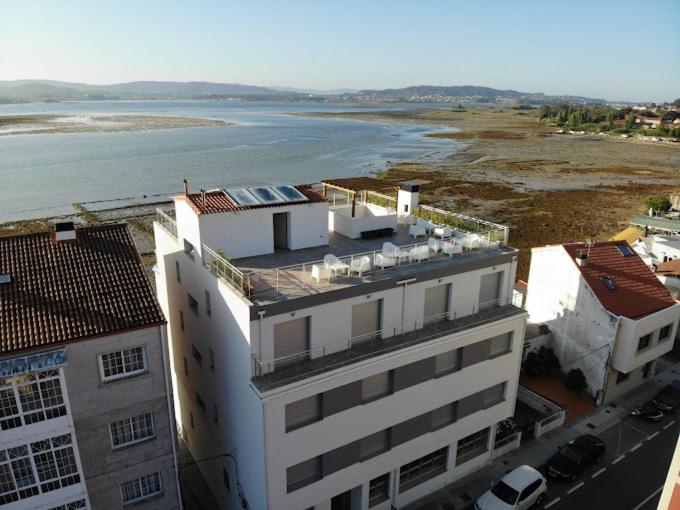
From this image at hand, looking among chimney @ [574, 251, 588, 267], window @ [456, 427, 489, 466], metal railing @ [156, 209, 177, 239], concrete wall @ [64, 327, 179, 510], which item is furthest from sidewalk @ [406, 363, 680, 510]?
metal railing @ [156, 209, 177, 239]

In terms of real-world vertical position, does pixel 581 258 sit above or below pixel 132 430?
above

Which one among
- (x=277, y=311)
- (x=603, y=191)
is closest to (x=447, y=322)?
(x=277, y=311)

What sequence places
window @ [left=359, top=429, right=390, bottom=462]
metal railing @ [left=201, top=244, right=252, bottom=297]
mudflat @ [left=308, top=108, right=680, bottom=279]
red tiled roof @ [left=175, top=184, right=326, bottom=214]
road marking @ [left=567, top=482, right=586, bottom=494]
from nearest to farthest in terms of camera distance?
metal railing @ [left=201, top=244, right=252, bottom=297]
window @ [left=359, top=429, right=390, bottom=462]
red tiled roof @ [left=175, top=184, right=326, bottom=214]
road marking @ [left=567, top=482, right=586, bottom=494]
mudflat @ [left=308, top=108, right=680, bottom=279]

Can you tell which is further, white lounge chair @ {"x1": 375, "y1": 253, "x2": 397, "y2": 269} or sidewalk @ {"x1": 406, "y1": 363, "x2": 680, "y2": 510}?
sidewalk @ {"x1": 406, "y1": 363, "x2": 680, "y2": 510}

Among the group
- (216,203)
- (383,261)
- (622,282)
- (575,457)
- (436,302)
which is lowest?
(575,457)

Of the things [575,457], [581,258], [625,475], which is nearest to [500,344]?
[575,457]

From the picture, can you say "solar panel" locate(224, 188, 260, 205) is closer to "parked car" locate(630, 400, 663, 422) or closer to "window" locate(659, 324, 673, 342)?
"parked car" locate(630, 400, 663, 422)

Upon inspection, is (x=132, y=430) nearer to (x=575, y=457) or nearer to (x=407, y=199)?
(x=407, y=199)
